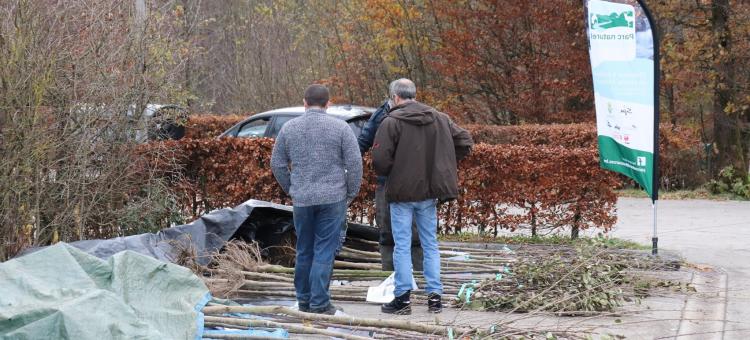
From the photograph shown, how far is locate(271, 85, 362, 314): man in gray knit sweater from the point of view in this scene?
766cm

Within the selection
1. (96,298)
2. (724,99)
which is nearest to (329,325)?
(96,298)

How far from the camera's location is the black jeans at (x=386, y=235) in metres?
8.98

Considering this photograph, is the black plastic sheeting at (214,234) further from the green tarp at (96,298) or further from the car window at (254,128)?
the car window at (254,128)

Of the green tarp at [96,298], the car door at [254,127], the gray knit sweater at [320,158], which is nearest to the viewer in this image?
the green tarp at [96,298]

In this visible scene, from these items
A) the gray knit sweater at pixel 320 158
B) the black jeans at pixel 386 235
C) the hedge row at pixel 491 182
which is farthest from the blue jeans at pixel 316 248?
the hedge row at pixel 491 182

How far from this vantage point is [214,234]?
9.24m

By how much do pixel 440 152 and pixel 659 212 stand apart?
31.3 ft

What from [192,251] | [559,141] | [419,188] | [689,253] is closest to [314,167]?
[419,188]

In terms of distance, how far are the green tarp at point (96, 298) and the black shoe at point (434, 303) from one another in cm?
189

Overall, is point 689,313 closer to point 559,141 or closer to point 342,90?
point 559,141

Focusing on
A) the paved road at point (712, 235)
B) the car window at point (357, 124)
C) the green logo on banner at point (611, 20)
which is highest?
the green logo on banner at point (611, 20)

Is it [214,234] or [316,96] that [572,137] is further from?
[316,96]

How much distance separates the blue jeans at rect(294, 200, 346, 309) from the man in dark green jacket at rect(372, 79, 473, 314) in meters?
0.49

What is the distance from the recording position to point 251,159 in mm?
11766
